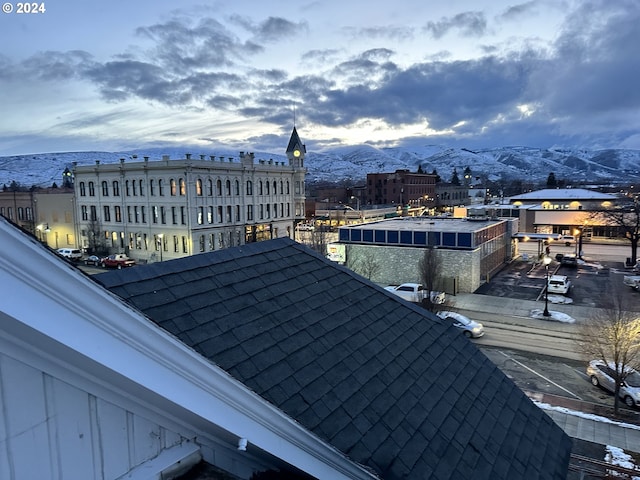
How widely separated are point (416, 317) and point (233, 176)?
45682mm

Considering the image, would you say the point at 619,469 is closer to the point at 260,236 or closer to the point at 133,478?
the point at 133,478

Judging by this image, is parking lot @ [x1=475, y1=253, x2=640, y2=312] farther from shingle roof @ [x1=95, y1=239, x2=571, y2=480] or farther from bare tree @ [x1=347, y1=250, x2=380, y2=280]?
shingle roof @ [x1=95, y1=239, x2=571, y2=480]

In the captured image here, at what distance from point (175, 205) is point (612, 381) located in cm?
4087

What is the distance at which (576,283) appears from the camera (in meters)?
36.1

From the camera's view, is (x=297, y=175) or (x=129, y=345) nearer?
(x=129, y=345)

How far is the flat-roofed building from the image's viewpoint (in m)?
33.8

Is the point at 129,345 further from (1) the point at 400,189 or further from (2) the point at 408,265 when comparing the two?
(1) the point at 400,189

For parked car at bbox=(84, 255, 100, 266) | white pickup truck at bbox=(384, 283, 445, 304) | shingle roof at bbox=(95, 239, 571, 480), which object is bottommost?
white pickup truck at bbox=(384, 283, 445, 304)

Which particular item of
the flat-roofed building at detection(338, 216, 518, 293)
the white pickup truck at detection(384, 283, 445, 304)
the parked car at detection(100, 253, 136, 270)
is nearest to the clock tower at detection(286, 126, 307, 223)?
the flat-roofed building at detection(338, 216, 518, 293)

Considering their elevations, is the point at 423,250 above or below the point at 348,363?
below

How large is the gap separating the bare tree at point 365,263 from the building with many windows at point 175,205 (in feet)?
49.0

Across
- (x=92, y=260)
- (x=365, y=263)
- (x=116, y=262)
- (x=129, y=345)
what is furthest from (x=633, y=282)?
(x=92, y=260)

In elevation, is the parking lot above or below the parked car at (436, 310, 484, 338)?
below

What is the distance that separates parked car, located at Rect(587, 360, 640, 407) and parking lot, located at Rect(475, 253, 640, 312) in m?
10.6
